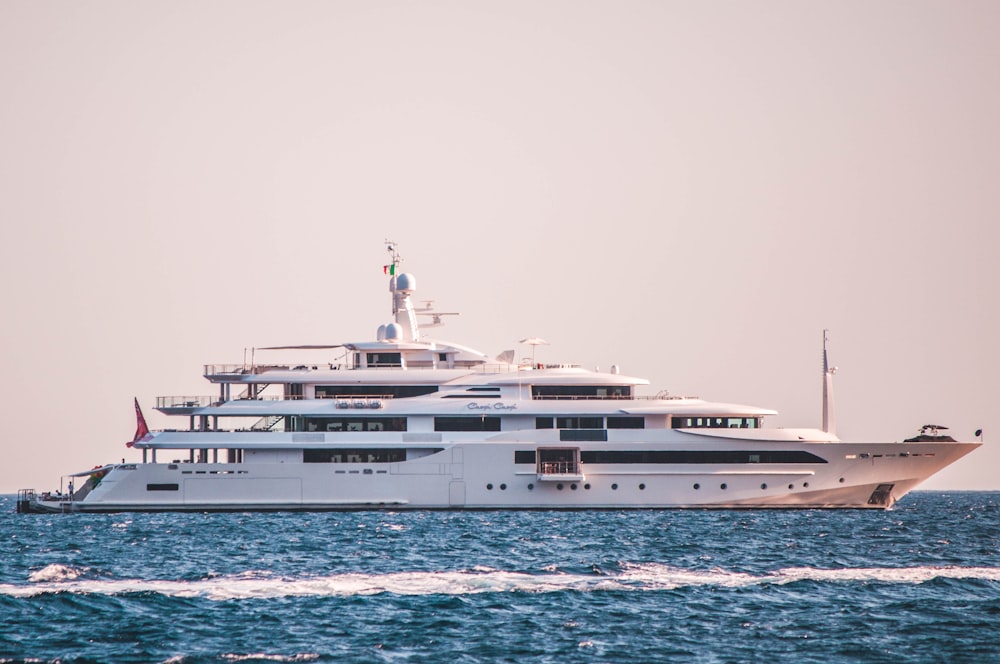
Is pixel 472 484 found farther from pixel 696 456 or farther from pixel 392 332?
pixel 696 456

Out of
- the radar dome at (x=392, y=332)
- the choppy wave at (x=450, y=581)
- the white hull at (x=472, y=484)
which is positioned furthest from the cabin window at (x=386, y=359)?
the choppy wave at (x=450, y=581)

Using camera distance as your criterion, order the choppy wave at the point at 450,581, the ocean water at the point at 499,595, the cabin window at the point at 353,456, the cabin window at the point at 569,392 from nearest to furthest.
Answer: the ocean water at the point at 499,595 < the choppy wave at the point at 450,581 < the cabin window at the point at 353,456 < the cabin window at the point at 569,392

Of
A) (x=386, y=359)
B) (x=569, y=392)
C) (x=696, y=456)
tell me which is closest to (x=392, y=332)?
(x=386, y=359)

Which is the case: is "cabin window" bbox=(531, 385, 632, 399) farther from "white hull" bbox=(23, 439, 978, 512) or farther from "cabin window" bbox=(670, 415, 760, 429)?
"white hull" bbox=(23, 439, 978, 512)

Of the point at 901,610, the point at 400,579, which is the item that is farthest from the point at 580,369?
the point at 901,610

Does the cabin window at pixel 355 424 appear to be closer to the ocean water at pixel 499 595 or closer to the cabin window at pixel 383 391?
the cabin window at pixel 383 391

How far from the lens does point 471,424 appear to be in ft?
166

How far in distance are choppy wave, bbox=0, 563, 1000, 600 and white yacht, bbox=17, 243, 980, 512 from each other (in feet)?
60.3

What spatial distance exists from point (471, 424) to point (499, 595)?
23549mm

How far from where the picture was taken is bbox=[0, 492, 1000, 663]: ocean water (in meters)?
21.9

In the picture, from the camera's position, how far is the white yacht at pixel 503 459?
49625 mm

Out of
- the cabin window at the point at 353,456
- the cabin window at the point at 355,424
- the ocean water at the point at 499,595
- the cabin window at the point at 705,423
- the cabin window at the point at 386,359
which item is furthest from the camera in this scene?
the cabin window at the point at 386,359

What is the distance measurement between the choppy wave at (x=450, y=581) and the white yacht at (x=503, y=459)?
1837 centimetres

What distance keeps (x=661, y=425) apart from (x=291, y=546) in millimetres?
18798
